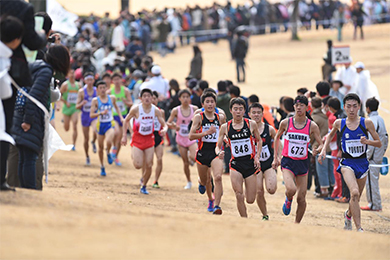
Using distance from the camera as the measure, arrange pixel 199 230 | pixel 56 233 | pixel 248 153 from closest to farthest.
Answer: pixel 56 233, pixel 199 230, pixel 248 153

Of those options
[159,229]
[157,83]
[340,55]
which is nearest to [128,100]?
[157,83]

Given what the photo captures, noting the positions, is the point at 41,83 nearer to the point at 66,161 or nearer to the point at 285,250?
the point at 285,250

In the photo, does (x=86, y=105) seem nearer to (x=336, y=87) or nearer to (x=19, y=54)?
(x=336, y=87)

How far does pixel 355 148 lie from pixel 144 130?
4.30m

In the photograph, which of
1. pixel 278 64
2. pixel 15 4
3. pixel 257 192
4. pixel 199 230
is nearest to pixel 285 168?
pixel 257 192

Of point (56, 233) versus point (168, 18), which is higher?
point (168, 18)

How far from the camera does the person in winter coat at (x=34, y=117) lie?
8219 millimetres

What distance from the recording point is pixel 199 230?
7.54 m

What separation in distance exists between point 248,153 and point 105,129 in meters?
5.77

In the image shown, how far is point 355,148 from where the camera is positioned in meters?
10.6

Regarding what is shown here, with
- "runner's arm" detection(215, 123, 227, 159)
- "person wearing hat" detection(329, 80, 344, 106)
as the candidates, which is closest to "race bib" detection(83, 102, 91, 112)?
"person wearing hat" detection(329, 80, 344, 106)

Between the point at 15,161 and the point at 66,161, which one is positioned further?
the point at 66,161

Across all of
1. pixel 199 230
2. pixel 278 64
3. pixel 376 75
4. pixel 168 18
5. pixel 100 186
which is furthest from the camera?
pixel 168 18

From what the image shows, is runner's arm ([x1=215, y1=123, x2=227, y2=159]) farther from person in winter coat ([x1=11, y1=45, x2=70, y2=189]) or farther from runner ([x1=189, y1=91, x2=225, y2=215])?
person in winter coat ([x1=11, y1=45, x2=70, y2=189])
